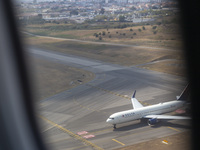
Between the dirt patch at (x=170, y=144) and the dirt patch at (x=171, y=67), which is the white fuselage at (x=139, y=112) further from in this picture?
the dirt patch at (x=171, y=67)

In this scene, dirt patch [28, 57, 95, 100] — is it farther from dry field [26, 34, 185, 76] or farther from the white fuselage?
the white fuselage

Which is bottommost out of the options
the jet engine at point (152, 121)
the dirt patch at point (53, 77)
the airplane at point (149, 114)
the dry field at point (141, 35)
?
the jet engine at point (152, 121)

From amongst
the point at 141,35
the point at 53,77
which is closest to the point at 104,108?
the point at 53,77

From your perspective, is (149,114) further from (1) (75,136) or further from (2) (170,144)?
(1) (75,136)

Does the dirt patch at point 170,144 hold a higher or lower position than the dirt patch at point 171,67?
lower

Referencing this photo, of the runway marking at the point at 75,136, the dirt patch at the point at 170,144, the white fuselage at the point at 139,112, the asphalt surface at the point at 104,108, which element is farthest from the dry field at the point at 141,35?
the runway marking at the point at 75,136

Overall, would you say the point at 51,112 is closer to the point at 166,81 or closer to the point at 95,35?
the point at 166,81

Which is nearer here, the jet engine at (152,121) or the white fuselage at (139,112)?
the white fuselage at (139,112)

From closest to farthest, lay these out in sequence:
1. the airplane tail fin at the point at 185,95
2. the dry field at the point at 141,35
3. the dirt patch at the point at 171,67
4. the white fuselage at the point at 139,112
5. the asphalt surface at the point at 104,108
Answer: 1. the asphalt surface at the point at 104,108
2. the white fuselage at the point at 139,112
3. the airplane tail fin at the point at 185,95
4. the dirt patch at the point at 171,67
5. the dry field at the point at 141,35

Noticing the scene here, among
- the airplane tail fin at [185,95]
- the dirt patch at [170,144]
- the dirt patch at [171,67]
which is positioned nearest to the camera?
the dirt patch at [170,144]
